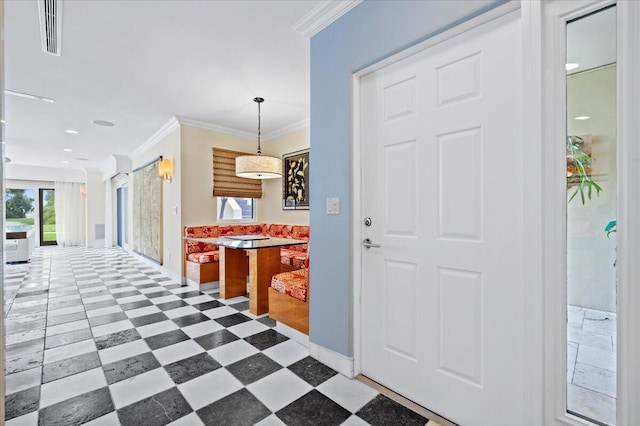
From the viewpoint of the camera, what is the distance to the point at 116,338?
8.11ft

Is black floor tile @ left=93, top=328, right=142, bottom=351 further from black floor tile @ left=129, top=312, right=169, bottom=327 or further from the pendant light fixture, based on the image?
the pendant light fixture

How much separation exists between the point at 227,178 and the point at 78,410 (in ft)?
12.3

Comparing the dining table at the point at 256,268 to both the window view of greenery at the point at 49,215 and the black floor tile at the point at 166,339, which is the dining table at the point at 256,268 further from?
the window view of greenery at the point at 49,215

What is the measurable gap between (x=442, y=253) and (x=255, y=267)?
209cm

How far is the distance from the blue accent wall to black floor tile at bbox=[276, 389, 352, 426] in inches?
14.1

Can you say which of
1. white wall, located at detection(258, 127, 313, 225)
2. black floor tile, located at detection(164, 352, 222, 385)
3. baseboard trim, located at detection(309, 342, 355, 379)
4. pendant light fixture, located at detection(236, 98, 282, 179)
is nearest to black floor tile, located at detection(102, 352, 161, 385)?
black floor tile, located at detection(164, 352, 222, 385)

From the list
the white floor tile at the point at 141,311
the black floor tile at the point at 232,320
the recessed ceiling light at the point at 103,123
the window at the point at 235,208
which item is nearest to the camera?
the black floor tile at the point at 232,320

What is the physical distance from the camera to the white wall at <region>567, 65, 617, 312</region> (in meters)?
1.10

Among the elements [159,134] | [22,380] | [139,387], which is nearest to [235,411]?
[139,387]

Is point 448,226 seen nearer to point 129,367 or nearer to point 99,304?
point 129,367

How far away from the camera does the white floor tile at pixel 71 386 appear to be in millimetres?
1681

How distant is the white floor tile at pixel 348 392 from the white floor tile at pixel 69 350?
1926 millimetres

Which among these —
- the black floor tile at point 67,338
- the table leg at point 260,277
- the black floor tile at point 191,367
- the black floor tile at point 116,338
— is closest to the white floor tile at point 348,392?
the black floor tile at point 191,367

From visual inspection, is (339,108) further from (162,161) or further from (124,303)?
(162,161)
